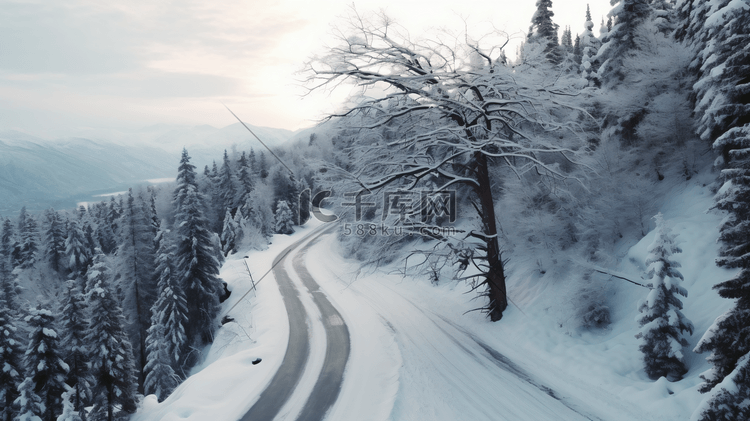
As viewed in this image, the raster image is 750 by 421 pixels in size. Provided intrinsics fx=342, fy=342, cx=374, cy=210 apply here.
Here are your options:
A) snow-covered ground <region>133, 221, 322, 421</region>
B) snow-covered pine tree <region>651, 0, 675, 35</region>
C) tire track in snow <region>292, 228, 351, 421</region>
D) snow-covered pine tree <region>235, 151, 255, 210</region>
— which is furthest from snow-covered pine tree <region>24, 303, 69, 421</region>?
snow-covered pine tree <region>235, 151, 255, 210</region>

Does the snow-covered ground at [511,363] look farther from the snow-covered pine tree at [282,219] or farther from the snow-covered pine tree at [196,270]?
the snow-covered pine tree at [282,219]

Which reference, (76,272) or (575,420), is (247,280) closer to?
(575,420)

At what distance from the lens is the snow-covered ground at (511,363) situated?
635cm

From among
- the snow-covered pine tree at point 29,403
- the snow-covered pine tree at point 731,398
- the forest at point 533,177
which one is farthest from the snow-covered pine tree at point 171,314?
the snow-covered pine tree at point 731,398

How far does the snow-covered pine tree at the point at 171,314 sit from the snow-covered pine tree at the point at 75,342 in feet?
21.2

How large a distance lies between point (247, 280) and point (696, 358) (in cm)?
2882

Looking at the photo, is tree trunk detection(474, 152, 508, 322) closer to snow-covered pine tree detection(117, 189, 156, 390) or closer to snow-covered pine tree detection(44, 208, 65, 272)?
snow-covered pine tree detection(117, 189, 156, 390)

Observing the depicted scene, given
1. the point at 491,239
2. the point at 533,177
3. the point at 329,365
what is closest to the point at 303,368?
the point at 329,365

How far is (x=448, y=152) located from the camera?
10.1 m

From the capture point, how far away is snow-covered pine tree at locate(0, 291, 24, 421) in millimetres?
18047

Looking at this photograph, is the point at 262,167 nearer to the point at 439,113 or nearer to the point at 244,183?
the point at 244,183

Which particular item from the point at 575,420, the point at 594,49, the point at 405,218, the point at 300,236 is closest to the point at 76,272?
the point at 300,236

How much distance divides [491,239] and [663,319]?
13.9 ft

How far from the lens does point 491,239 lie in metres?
9.98
